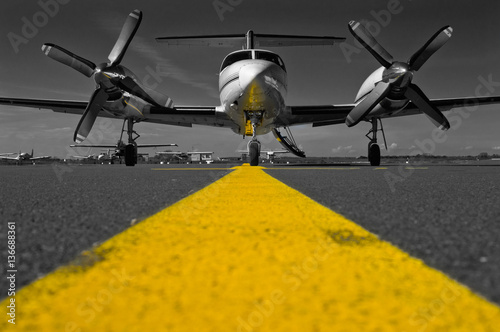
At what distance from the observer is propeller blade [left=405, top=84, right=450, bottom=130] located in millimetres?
14727

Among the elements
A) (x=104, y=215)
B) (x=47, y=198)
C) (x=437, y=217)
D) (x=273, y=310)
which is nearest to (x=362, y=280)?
(x=273, y=310)

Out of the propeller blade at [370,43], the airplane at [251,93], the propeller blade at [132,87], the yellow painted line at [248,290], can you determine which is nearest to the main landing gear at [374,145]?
the airplane at [251,93]

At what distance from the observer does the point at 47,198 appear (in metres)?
4.55

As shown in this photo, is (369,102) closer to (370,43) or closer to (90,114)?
(370,43)

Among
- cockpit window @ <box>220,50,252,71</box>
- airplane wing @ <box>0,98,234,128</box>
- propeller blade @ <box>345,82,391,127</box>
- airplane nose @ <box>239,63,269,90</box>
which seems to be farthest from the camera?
airplane wing @ <box>0,98,234,128</box>

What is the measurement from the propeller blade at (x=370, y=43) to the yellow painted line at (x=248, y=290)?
13.5 metres

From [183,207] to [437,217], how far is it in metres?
2.21

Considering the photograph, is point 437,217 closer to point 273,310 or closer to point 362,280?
point 362,280

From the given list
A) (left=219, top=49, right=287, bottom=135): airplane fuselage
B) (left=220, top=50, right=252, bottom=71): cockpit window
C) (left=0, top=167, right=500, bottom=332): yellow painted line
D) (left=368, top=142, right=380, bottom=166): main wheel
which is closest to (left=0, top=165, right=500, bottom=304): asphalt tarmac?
(left=0, top=167, right=500, bottom=332): yellow painted line

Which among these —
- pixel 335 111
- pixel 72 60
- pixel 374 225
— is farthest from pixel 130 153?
pixel 374 225

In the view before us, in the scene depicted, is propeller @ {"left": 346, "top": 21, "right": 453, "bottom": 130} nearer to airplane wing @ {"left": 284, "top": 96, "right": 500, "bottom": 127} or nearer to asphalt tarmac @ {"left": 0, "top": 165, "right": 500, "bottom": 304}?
airplane wing @ {"left": 284, "top": 96, "right": 500, "bottom": 127}

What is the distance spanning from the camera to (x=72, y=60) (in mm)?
14422

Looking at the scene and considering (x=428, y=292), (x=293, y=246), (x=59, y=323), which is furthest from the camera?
(x=293, y=246)

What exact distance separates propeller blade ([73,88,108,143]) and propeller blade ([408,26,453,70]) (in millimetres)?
11822
